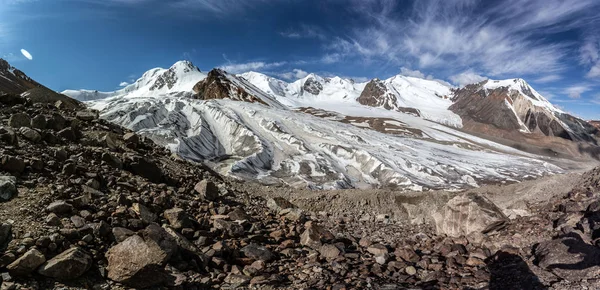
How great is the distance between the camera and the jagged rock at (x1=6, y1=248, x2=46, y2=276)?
4.52 m

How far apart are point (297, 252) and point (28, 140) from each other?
7323 millimetres

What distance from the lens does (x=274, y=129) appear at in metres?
71.6

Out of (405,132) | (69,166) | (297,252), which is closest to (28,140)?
(69,166)

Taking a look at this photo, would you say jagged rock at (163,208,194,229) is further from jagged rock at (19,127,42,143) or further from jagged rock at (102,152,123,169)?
jagged rock at (19,127,42,143)

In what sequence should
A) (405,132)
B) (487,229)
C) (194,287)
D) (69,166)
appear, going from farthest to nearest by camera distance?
(405,132)
(487,229)
(69,166)
(194,287)

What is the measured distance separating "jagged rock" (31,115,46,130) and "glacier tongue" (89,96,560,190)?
3289cm

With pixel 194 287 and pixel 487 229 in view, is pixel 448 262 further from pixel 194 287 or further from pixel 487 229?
pixel 194 287

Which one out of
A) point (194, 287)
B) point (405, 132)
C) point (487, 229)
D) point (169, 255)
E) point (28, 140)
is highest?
point (405, 132)

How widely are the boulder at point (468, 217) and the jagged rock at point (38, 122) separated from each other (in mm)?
12699

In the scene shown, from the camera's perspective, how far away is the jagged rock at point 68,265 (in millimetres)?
4715

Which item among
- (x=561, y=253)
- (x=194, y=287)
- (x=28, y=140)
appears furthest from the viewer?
(x=28, y=140)

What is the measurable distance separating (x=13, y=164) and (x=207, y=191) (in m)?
4.75

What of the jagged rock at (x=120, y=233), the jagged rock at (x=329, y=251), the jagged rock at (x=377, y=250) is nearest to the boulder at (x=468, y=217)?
the jagged rock at (x=377, y=250)

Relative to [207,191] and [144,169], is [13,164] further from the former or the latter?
[207,191]
